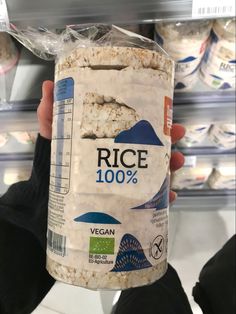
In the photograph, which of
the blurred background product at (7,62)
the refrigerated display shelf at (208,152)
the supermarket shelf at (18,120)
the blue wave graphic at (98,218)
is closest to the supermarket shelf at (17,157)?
the supermarket shelf at (18,120)

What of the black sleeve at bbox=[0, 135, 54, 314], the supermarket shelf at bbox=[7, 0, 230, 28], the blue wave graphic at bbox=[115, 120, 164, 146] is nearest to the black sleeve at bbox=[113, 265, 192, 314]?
the black sleeve at bbox=[0, 135, 54, 314]

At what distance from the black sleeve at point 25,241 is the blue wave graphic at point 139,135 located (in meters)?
0.35

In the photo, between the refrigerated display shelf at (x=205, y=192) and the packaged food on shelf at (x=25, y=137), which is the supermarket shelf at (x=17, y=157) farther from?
the refrigerated display shelf at (x=205, y=192)

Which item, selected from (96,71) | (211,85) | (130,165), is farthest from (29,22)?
(211,85)

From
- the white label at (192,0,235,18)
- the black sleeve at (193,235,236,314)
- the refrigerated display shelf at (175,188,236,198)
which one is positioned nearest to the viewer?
the white label at (192,0,235,18)

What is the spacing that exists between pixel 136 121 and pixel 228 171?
0.84 meters

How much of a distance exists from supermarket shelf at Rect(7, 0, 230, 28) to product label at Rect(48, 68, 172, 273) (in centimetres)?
14

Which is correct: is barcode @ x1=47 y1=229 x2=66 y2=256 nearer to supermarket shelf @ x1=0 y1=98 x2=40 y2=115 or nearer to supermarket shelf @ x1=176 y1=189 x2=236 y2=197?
supermarket shelf @ x1=0 y1=98 x2=40 y2=115

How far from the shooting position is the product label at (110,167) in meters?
0.46

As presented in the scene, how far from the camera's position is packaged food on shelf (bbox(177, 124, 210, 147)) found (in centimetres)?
101

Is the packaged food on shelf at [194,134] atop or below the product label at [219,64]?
below

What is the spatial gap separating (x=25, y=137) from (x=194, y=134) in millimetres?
489

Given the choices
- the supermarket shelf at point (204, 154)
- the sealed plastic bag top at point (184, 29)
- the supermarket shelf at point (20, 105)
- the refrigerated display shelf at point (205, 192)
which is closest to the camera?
the sealed plastic bag top at point (184, 29)

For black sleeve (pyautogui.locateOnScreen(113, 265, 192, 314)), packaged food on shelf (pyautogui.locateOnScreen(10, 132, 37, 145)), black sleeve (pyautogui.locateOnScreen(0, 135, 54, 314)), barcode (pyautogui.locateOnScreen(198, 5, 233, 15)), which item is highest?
barcode (pyautogui.locateOnScreen(198, 5, 233, 15))
